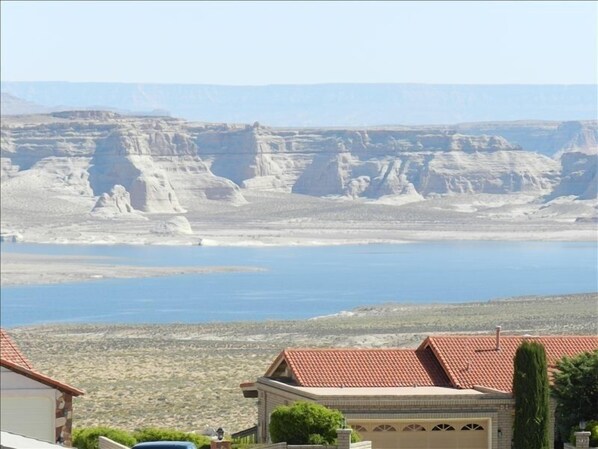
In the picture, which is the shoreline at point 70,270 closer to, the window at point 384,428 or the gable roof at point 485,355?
the gable roof at point 485,355

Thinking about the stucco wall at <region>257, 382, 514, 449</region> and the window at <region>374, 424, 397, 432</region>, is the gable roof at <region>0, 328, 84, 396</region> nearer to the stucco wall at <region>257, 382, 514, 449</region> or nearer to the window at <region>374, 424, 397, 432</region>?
the stucco wall at <region>257, 382, 514, 449</region>

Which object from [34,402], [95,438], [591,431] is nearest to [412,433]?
[591,431]

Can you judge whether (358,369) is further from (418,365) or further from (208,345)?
(208,345)

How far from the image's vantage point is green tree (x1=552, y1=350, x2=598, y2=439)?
22500 millimetres

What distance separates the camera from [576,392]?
22594 mm

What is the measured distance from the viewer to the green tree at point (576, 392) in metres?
22.5

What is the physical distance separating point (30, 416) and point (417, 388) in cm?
698

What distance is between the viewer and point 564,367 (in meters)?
22.8

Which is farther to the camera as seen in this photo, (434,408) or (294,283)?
(294,283)

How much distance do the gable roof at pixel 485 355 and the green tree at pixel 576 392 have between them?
3.59 feet

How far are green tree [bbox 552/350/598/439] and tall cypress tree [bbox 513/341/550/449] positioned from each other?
0.86m

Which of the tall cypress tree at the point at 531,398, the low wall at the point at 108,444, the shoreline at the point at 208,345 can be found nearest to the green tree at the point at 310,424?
the low wall at the point at 108,444

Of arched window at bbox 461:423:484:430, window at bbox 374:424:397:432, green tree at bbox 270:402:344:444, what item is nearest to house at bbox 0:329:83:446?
green tree at bbox 270:402:344:444

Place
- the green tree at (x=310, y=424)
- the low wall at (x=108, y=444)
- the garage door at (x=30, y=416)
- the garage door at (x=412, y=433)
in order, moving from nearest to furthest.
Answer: the garage door at (x=30, y=416), the low wall at (x=108, y=444), the green tree at (x=310, y=424), the garage door at (x=412, y=433)
